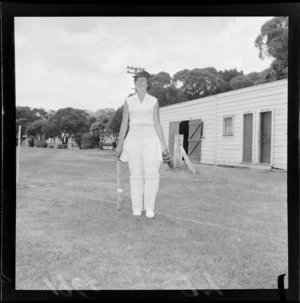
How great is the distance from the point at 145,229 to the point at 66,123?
2.89ft

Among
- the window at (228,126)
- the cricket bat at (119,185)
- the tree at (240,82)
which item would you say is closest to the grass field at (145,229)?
the cricket bat at (119,185)

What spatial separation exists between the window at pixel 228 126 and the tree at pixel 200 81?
215 millimetres

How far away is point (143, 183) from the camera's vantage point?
2.14 meters

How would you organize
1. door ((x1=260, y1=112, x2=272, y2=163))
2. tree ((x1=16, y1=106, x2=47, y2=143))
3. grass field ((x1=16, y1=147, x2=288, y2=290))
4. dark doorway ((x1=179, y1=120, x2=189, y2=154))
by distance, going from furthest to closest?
1. dark doorway ((x1=179, y1=120, x2=189, y2=154))
2. door ((x1=260, y1=112, x2=272, y2=163))
3. tree ((x1=16, y1=106, x2=47, y2=143))
4. grass field ((x1=16, y1=147, x2=288, y2=290))

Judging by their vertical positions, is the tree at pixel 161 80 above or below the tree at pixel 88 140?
above

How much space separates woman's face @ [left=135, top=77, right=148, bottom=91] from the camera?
2068 millimetres

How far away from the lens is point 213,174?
2.18m

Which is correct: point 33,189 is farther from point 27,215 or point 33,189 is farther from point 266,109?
point 266,109

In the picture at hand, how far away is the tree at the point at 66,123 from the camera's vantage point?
81.8 inches

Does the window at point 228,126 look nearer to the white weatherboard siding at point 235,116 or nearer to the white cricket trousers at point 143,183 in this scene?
the white weatherboard siding at point 235,116

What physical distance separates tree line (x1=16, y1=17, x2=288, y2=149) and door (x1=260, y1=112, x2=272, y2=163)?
241mm

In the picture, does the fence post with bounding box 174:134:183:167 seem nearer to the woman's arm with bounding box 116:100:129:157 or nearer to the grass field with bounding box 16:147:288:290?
the grass field with bounding box 16:147:288:290

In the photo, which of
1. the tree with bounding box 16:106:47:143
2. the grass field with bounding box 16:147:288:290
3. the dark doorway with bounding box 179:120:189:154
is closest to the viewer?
the grass field with bounding box 16:147:288:290

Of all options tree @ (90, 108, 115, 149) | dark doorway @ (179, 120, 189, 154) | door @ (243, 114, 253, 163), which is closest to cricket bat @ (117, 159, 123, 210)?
tree @ (90, 108, 115, 149)
